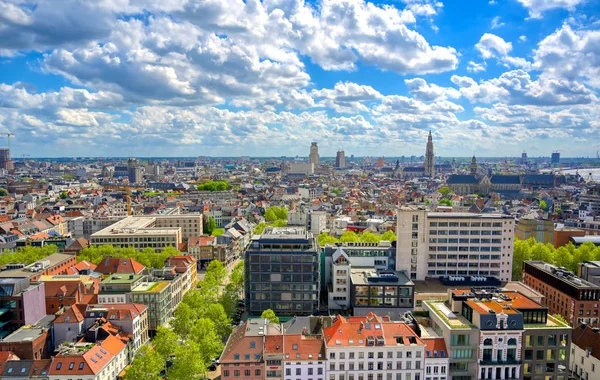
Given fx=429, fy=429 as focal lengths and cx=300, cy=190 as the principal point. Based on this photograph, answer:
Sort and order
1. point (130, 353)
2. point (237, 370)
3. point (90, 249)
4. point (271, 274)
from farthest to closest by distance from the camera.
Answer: point (90, 249) → point (271, 274) → point (130, 353) → point (237, 370)

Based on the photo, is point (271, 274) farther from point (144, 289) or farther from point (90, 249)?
point (90, 249)

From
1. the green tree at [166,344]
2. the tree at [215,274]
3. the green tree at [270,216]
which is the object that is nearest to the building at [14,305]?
the green tree at [166,344]

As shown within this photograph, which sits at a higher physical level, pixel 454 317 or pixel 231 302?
pixel 454 317

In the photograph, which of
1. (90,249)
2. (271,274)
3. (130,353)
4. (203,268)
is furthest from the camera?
(203,268)

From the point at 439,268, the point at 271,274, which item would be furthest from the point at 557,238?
the point at 271,274

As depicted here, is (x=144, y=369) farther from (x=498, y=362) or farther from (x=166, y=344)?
(x=498, y=362)

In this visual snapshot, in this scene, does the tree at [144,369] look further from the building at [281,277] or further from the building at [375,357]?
the building at [281,277]

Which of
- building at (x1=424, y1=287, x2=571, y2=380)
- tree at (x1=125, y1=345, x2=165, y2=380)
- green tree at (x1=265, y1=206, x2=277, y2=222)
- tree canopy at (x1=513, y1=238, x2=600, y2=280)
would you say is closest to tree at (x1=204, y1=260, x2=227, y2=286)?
tree at (x1=125, y1=345, x2=165, y2=380)

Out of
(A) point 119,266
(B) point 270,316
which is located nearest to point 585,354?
(B) point 270,316
